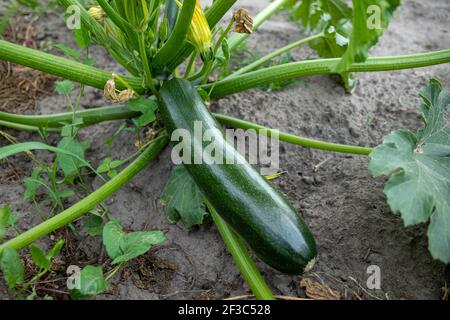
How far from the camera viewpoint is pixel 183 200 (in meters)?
1.85

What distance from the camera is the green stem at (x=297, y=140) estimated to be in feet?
6.15

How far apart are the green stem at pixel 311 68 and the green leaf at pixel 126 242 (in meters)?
0.66


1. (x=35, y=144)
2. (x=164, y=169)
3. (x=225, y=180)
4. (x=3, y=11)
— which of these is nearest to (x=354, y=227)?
(x=225, y=180)

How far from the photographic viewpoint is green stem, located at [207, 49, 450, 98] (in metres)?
1.92

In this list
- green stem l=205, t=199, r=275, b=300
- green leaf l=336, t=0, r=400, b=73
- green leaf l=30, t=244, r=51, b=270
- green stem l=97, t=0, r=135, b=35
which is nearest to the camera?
green leaf l=336, t=0, r=400, b=73

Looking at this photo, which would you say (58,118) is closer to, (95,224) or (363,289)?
(95,224)

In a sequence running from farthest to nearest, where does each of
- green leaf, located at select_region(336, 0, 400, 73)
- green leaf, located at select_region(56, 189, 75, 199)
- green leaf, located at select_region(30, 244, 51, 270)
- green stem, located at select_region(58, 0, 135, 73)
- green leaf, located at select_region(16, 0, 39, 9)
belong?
green leaf, located at select_region(16, 0, 39, 9)
green stem, located at select_region(58, 0, 135, 73)
green leaf, located at select_region(56, 189, 75, 199)
green leaf, located at select_region(30, 244, 51, 270)
green leaf, located at select_region(336, 0, 400, 73)

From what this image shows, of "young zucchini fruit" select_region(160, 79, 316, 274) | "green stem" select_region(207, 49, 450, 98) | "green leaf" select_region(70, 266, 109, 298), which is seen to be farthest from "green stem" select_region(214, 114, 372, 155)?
"green leaf" select_region(70, 266, 109, 298)

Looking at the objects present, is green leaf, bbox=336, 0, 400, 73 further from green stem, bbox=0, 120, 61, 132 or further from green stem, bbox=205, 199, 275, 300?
green stem, bbox=0, 120, 61, 132

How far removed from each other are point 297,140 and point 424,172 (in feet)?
1.77

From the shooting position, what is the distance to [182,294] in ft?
5.53

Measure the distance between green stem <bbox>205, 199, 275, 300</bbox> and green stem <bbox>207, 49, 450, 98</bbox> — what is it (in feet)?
1.78

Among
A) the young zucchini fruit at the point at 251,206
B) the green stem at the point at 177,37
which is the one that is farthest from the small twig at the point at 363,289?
the green stem at the point at 177,37

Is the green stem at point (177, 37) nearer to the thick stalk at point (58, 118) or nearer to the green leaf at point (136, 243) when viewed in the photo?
the thick stalk at point (58, 118)
